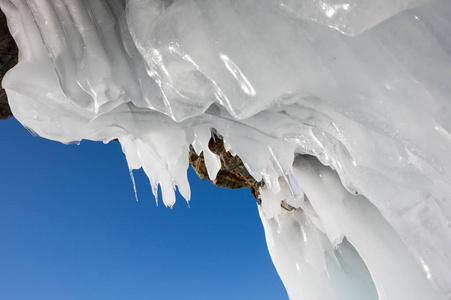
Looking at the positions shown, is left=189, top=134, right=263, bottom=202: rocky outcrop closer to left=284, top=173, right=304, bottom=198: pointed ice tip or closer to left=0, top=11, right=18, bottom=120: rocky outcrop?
left=284, top=173, right=304, bottom=198: pointed ice tip

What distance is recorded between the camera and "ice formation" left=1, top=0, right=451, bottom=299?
139 centimetres

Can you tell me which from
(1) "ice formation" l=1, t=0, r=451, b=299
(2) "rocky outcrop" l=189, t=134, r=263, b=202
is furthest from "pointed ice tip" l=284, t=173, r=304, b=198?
(2) "rocky outcrop" l=189, t=134, r=263, b=202

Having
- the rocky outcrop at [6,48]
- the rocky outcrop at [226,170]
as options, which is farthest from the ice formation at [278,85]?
the rocky outcrop at [226,170]

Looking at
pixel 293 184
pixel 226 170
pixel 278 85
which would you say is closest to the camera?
pixel 278 85

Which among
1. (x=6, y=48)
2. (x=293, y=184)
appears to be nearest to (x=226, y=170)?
(x=293, y=184)

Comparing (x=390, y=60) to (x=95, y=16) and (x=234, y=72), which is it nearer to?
(x=234, y=72)

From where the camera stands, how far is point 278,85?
1474 millimetres

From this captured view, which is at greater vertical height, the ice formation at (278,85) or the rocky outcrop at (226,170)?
the ice formation at (278,85)

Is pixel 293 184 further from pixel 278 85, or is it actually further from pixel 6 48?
pixel 6 48

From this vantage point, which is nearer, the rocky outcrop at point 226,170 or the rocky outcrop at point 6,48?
the rocky outcrop at point 6,48

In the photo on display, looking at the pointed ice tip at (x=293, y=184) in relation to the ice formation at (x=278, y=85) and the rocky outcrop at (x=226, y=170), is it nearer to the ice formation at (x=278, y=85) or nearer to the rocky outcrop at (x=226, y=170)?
the ice formation at (x=278, y=85)

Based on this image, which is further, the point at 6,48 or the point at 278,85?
the point at 6,48

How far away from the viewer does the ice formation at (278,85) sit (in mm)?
1393

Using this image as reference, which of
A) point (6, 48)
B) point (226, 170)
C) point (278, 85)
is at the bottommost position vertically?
point (226, 170)
